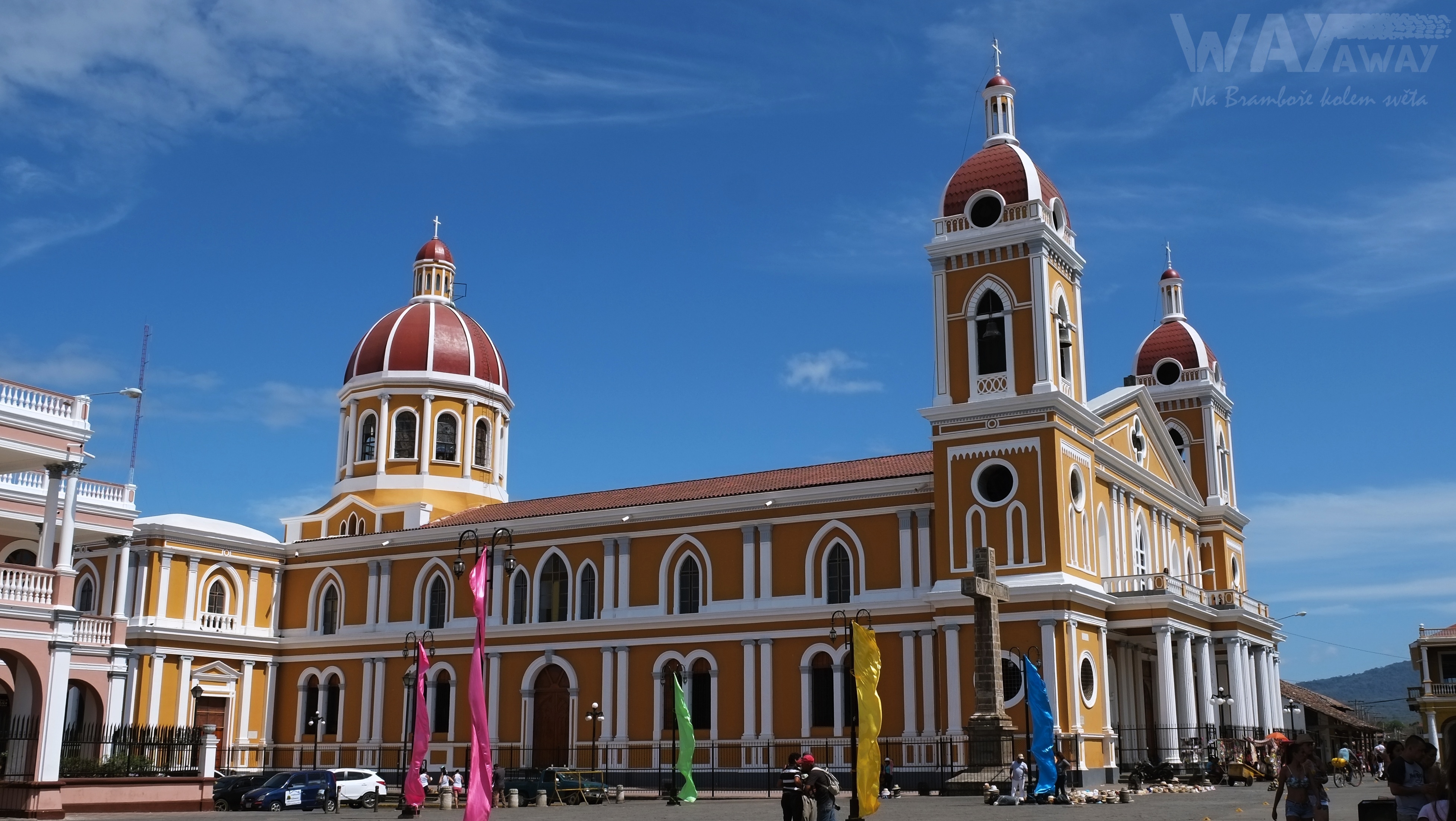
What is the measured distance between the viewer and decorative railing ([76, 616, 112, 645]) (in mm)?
35719

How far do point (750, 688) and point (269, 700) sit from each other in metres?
19.7

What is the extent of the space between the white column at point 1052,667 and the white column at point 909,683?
4186 mm

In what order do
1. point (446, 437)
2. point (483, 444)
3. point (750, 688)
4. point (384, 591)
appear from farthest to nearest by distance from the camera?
point (483, 444) → point (446, 437) → point (384, 591) → point (750, 688)

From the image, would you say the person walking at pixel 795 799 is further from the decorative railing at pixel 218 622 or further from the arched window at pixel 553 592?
the decorative railing at pixel 218 622

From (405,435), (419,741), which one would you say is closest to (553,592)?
(405,435)

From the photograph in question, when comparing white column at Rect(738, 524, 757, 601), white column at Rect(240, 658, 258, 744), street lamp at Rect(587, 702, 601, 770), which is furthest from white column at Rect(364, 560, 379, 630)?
white column at Rect(738, 524, 757, 601)

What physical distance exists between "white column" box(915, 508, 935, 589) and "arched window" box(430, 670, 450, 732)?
691 inches

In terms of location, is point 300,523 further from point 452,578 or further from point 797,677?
point 797,677

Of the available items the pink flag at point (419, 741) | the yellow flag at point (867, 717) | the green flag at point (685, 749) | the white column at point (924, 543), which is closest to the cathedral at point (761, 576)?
the white column at point (924, 543)

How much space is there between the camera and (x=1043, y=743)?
1144 inches

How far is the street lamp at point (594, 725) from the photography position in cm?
4244

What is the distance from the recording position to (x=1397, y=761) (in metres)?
13.2

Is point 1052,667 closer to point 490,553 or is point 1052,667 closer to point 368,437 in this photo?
point 490,553

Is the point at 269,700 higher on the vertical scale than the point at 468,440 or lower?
lower
